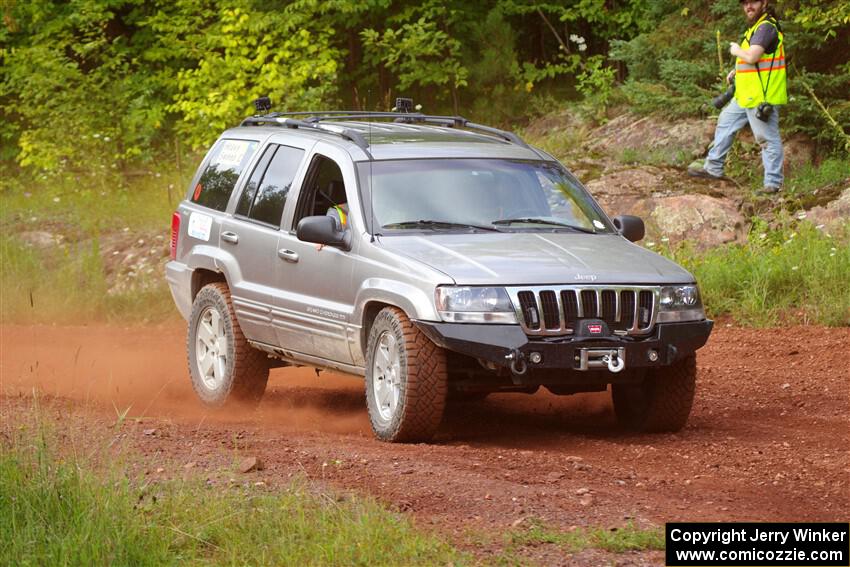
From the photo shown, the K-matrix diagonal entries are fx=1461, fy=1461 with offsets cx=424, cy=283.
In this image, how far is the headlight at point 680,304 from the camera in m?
8.08

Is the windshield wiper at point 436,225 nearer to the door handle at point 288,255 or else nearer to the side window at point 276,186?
the door handle at point 288,255

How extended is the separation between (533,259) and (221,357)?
9.62 ft

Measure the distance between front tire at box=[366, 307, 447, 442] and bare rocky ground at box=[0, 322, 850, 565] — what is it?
152mm

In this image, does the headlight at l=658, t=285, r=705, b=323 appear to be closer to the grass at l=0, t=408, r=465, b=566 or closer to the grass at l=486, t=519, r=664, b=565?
the grass at l=486, t=519, r=664, b=565

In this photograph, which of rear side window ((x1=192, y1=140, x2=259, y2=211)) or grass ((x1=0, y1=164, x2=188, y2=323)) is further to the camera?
grass ((x1=0, y1=164, x2=188, y2=323))

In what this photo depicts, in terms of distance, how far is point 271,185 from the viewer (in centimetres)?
973

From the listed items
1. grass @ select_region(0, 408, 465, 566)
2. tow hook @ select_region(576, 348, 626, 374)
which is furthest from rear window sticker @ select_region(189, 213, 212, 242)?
grass @ select_region(0, 408, 465, 566)

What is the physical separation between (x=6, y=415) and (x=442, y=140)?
3199 millimetres

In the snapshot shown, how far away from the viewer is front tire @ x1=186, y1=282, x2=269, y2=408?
9.84 meters

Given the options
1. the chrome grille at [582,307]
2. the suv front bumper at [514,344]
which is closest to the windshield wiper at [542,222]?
the chrome grille at [582,307]

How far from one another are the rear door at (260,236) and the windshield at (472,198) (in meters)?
0.86

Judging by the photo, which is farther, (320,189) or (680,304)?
(320,189)

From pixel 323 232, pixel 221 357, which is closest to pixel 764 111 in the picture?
pixel 221 357

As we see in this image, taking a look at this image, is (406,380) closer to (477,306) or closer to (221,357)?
(477,306)
